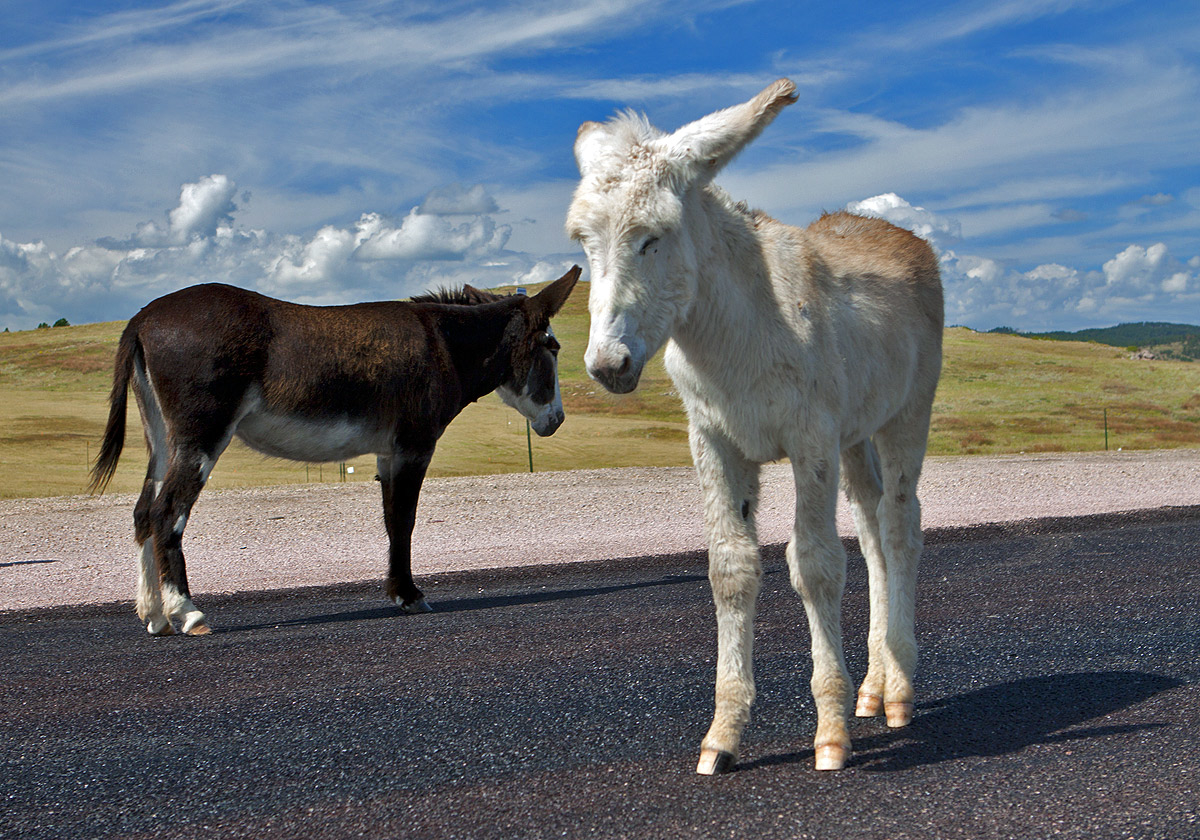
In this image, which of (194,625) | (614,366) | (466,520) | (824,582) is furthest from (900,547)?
(466,520)

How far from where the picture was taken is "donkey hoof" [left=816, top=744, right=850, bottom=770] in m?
3.84

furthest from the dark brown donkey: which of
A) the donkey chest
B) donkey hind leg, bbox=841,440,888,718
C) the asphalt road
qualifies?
the donkey chest

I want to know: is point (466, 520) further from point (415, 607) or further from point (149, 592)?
point (149, 592)

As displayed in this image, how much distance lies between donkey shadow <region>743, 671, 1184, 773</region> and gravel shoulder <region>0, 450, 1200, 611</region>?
20.2 feet

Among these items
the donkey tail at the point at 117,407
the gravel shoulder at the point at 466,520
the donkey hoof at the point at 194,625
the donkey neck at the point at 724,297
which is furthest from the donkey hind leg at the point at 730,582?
the gravel shoulder at the point at 466,520

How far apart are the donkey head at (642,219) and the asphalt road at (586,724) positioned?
1.76 metres

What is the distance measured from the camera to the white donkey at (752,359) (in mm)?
3369

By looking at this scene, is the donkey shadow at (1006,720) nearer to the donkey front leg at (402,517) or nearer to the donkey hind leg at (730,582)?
the donkey hind leg at (730,582)

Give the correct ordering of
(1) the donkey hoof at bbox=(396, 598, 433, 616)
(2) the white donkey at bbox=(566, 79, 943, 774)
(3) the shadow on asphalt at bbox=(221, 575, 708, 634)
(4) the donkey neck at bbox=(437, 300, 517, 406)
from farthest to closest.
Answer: (4) the donkey neck at bbox=(437, 300, 517, 406) < (1) the donkey hoof at bbox=(396, 598, 433, 616) < (3) the shadow on asphalt at bbox=(221, 575, 708, 634) < (2) the white donkey at bbox=(566, 79, 943, 774)

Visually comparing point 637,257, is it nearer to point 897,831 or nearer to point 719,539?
point 719,539

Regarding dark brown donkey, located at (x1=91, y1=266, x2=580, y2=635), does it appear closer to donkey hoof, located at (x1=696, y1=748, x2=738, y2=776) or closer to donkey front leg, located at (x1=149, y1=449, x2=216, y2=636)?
donkey front leg, located at (x1=149, y1=449, x2=216, y2=636)

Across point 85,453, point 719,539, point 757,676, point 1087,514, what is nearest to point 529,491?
point 1087,514

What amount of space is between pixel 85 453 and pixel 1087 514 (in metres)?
32.4

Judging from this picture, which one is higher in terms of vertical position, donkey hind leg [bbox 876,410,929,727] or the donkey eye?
the donkey eye
